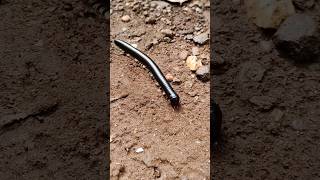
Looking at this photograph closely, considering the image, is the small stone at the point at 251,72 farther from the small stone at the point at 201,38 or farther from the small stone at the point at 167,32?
the small stone at the point at 167,32

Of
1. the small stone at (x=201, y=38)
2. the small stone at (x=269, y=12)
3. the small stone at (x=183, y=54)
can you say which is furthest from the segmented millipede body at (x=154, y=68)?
the small stone at (x=269, y=12)

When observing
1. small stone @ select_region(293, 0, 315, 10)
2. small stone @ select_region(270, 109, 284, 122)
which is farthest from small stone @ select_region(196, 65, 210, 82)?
small stone @ select_region(293, 0, 315, 10)

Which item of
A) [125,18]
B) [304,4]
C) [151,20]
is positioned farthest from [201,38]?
[304,4]

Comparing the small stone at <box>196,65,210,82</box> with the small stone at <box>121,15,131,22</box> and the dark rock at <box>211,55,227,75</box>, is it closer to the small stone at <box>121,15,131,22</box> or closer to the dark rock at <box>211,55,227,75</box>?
the dark rock at <box>211,55,227,75</box>

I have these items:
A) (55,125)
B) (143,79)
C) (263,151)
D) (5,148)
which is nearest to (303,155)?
(263,151)

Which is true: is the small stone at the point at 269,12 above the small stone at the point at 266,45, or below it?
above

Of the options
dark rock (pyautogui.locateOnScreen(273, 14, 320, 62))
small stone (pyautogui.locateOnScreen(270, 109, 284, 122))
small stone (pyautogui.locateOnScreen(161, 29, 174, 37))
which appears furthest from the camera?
small stone (pyautogui.locateOnScreen(161, 29, 174, 37))
